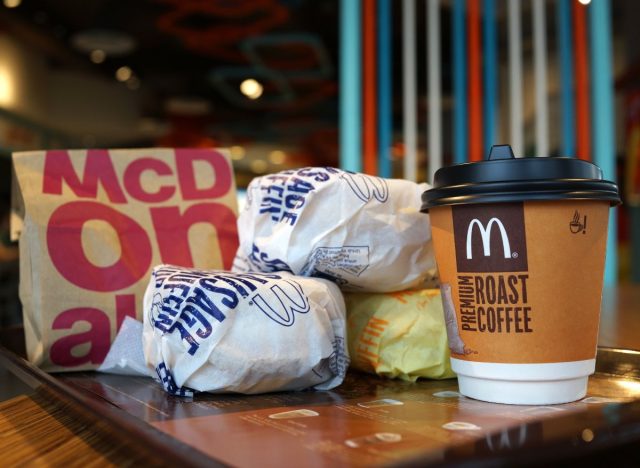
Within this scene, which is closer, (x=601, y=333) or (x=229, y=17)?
(x=601, y=333)

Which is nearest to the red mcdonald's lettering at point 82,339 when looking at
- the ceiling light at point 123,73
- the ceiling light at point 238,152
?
the ceiling light at point 123,73

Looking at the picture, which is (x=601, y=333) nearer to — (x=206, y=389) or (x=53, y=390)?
(x=206, y=389)

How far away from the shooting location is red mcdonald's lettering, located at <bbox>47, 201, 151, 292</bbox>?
2.74 feet

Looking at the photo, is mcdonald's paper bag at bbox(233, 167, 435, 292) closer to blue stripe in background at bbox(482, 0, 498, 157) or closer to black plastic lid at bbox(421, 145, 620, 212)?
black plastic lid at bbox(421, 145, 620, 212)

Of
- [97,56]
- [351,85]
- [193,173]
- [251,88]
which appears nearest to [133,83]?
[97,56]

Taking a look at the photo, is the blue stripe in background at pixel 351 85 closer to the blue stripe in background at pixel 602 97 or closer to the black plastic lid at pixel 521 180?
the blue stripe in background at pixel 602 97

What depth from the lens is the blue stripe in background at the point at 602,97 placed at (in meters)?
2.64

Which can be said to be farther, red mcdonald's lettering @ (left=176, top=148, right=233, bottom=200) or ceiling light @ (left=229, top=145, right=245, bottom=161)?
ceiling light @ (left=229, top=145, right=245, bottom=161)

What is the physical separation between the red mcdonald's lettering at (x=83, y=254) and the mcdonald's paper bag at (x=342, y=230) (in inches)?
7.4

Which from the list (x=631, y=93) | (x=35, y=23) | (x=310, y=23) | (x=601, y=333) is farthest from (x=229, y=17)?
(x=601, y=333)

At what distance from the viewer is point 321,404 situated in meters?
0.58

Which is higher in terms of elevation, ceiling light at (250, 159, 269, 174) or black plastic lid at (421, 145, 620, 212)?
ceiling light at (250, 159, 269, 174)

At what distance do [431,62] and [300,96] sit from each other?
561 centimetres

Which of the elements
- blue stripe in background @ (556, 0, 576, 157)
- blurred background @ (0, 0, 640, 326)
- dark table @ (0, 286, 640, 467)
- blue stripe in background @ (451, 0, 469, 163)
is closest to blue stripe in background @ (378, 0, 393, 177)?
blurred background @ (0, 0, 640, 326)
